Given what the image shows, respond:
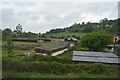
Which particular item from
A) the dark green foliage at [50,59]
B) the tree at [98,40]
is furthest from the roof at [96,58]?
the tree at [98,40]

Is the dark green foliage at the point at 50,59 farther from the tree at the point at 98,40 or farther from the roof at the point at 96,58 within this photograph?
the tree at the point at 98,40

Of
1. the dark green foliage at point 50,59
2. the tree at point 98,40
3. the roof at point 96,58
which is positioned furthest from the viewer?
the tree at point 98,40

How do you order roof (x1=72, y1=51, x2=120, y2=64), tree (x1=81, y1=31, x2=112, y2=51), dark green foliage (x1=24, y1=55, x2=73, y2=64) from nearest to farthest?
roof (x1=72, y1=51, x2=120, y2=64) < dark green foliage (x1=24, y1=55, x2=73, y2=64) < tree (x1=81, y1=31, x2=112, y2=51)

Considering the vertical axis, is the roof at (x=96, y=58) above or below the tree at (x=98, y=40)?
below

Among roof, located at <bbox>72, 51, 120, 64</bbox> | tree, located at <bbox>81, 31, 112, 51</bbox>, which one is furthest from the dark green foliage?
tree, located at <bbox>81, 31, 112, 51</bbox>

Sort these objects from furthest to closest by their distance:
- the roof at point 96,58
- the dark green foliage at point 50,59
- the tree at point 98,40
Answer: the tree at point 98,40 < the dark green foliage at point 50,59 < the roof at point 96,58

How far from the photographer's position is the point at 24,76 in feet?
15.9

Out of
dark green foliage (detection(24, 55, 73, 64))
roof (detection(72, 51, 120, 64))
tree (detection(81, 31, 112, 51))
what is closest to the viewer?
roof (detection(72, 51, 120, 64))

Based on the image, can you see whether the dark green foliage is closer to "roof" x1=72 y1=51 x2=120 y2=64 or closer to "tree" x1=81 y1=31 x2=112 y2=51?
"roof" x1=72 y1=51 x2=120 y2=64

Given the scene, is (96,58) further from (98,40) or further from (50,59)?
(98,40)

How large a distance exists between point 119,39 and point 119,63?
659 inches

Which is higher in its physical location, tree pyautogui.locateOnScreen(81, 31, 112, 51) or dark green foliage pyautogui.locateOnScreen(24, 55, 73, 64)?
tree pyautogui.locateOnScreen(81, 31, 112, 51)

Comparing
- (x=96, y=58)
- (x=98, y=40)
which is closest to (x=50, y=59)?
(x=96, y=58)

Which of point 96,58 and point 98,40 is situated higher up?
point 98,40
